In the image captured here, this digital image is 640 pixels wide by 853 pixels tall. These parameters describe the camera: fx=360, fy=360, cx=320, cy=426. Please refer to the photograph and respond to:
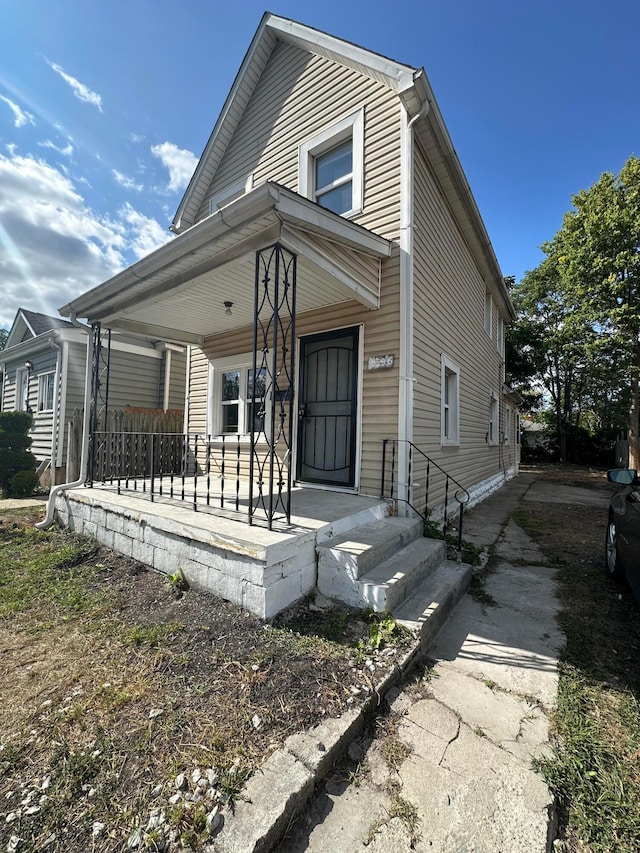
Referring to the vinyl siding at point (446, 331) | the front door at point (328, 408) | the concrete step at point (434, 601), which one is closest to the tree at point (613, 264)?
the vinyl siding at point (446, 331)

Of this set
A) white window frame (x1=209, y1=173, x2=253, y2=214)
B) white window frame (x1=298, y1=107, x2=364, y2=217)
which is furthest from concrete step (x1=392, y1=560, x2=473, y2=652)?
white window frame (x1=209, y1=173, x2=253, y2=214)

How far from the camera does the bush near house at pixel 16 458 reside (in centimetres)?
815

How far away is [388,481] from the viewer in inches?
185

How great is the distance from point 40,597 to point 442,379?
19.7 feet

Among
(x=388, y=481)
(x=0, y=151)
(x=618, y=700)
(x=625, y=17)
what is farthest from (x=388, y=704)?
(x=0, y=151)

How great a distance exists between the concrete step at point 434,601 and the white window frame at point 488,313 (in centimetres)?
831

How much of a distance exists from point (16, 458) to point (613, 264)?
2139 centimetres

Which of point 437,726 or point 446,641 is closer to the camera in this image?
point 437,726

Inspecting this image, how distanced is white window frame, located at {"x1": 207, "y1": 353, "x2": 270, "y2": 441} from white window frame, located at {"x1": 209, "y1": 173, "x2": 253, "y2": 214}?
3.09 meters

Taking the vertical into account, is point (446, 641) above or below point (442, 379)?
below

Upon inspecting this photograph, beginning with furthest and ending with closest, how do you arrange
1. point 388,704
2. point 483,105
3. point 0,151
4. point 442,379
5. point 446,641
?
1. point 0,151
2. point 483,105
3. point 442,379
4. point 446,641
5. point 388,704

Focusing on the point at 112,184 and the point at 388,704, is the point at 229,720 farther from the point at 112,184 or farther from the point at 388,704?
the point at 112,184

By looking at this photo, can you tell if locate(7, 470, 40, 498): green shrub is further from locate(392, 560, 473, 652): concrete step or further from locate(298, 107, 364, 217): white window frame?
locate(392, 560, 473, 652): concrete step

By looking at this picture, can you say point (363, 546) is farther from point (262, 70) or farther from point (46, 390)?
point (46, 390)
